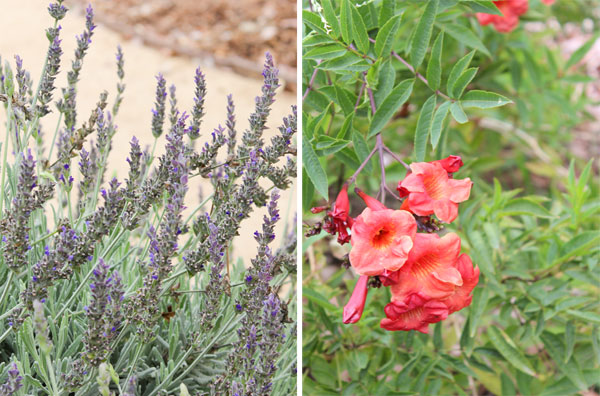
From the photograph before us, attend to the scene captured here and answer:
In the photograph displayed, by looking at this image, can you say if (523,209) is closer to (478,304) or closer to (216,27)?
(478,304)

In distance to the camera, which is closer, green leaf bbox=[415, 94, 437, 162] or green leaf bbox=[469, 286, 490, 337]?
green leaf bbox=[415, 94, 437, 162]

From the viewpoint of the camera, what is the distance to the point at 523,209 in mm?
1562

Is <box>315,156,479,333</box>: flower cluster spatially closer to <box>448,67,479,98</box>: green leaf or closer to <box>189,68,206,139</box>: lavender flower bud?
<box>448,67,479,98</box>: green leaf

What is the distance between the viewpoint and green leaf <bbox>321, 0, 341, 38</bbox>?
1.10 m

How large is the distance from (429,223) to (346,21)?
37 cm

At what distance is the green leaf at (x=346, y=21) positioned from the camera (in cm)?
110

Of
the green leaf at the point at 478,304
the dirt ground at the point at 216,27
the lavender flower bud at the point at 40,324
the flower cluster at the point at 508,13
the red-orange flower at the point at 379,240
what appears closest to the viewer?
the lavender flower bud at the point at 40,324

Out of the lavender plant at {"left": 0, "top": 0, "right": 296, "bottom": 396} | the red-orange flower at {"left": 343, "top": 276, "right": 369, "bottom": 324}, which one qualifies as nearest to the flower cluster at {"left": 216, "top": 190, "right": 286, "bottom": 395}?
the lavender plant at {"left": 0, "top": 0, "right": 296, "bottom": 396}

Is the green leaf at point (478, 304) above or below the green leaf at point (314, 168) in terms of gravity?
below

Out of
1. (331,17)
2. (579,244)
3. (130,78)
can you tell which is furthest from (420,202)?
(130,78)

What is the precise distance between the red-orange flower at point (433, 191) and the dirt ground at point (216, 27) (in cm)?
355

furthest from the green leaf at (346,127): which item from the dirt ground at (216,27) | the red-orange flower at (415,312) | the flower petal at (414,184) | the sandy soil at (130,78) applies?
the dirt ground at (216,27)

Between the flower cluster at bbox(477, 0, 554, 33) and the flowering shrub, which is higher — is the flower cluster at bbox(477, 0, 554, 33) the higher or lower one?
the higher one

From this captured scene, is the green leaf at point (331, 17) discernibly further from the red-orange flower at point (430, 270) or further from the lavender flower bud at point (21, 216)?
the lavender flower bud at point (21, 216)
